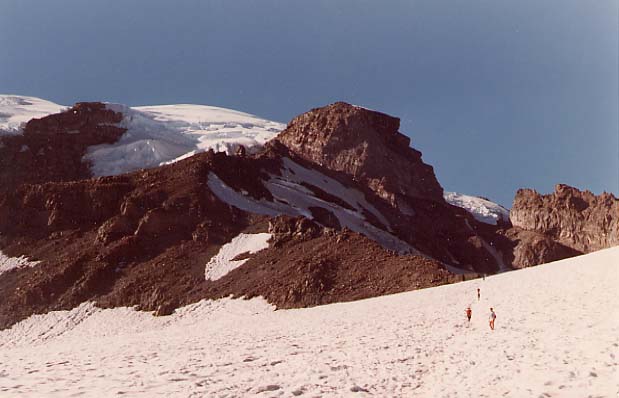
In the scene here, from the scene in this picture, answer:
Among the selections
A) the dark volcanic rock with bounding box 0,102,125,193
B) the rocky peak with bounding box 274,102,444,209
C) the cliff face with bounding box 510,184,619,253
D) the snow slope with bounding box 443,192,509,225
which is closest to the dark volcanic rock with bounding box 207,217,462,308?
the dark volcanic rock with bounding box 0,102,125,193

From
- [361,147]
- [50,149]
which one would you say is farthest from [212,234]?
[361,147]

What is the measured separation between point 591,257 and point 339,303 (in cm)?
1670

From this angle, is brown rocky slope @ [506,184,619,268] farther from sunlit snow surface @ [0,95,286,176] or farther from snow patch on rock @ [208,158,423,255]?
sunlit snow surface @ [0,95,286,176]

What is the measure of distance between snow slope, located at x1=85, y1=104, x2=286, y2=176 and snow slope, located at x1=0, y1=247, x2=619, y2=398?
7193 centimetres

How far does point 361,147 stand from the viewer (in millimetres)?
106688

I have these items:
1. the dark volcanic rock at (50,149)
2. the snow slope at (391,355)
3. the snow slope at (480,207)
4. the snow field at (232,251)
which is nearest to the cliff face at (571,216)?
the snow slope at (480,207)

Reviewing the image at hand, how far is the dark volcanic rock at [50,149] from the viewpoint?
83062 mm

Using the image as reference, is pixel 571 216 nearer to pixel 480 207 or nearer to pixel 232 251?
pixel 480 207

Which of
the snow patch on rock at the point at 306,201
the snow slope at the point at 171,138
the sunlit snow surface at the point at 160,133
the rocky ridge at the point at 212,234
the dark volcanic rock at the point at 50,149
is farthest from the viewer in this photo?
the sunlit snow surface at the point at 160,133

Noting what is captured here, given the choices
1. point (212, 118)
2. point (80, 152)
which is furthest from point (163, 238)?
point (212, 118)

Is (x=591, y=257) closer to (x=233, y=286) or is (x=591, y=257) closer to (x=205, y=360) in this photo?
(x=233, y=286)

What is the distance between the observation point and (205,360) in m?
15.9

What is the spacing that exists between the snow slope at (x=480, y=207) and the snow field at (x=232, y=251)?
86.1m

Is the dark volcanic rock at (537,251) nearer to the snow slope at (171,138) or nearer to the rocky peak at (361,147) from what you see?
the rocky peak at (361,147)
